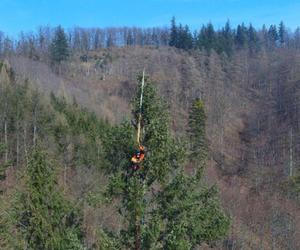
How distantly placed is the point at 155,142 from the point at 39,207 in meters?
5.33

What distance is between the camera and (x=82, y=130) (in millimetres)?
54844

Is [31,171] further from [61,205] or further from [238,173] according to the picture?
[238,173]

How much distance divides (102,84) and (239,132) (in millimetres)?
29102

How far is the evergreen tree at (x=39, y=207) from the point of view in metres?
16.9

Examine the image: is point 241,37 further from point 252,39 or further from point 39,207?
point 39,207

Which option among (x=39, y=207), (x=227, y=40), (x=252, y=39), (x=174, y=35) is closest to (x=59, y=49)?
(x=174, y=35)

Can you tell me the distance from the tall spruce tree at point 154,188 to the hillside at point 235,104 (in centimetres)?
3216

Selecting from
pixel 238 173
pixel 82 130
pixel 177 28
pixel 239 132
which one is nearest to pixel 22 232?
pixel 82 130

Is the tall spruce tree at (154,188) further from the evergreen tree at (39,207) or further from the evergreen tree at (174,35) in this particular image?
the evergreen tree at (174,35)

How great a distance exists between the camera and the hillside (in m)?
55.5

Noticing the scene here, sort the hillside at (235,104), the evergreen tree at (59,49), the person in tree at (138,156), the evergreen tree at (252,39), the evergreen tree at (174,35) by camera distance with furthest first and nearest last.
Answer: the evergreen tree at (252,39) < the evergreen tree at (174,35) < the evergreen tree at (59,49) < the hillside at (235,104) < the person in tree at (138,156)

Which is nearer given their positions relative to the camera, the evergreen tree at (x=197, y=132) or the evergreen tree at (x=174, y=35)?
the evergreen tree at (x=197, y=132)

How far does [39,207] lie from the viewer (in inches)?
671

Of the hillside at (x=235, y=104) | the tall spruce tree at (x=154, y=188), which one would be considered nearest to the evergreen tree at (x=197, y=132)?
the hillside at (x=235, y=104)
